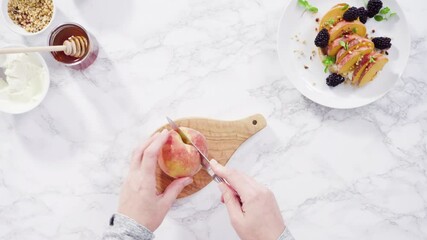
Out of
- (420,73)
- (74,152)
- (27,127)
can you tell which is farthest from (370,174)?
(27,127)

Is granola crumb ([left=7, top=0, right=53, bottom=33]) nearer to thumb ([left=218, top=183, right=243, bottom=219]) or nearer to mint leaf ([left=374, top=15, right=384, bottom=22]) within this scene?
thumb ([left=218, top=183, right=243, bottom=219])

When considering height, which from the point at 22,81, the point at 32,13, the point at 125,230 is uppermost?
the point at 32,13

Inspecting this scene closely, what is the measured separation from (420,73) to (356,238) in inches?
15.8

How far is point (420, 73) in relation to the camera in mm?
Result: 1157

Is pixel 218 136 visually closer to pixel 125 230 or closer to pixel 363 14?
pixel 125 230

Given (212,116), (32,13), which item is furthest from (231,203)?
(32,13)

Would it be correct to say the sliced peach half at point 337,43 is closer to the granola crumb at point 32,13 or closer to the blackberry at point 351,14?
the blackberry at point 351,14

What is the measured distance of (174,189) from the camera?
41.0 inches

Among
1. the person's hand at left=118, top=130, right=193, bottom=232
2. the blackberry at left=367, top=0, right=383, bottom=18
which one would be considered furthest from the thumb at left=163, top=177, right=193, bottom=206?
the blackberry at left=367, top=0, right=383, bottom=18

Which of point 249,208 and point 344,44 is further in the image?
point 344,44

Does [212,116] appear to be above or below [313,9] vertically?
below

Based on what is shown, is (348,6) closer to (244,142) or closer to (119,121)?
(244,142)

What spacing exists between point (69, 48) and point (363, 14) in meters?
0.63

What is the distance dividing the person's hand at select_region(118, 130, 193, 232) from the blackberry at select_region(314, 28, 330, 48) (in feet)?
1.23
